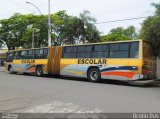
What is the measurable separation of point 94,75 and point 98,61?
1.00 m

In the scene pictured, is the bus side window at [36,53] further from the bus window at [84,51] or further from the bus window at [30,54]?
the bus window at [84,51]

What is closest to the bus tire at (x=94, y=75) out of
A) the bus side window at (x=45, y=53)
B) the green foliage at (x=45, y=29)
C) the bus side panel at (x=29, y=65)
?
the bus side panel at (x=29, y=65)

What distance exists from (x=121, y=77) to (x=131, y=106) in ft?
25.1

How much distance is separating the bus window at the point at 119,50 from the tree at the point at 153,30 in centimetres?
231

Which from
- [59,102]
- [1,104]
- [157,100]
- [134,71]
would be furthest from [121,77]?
[1,104]

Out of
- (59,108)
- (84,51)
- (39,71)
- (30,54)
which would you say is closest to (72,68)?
(84,51)

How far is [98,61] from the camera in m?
18.7

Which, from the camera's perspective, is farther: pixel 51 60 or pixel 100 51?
pixel 51 60

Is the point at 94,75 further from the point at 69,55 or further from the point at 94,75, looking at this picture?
the point at 69,55

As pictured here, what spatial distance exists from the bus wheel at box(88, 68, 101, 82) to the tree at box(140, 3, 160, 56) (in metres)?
3.96

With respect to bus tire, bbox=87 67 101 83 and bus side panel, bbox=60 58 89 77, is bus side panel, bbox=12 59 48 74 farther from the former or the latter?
bus tire, bbox=87 67 101 83

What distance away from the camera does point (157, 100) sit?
432 inches

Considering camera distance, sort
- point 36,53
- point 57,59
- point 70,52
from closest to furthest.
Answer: point 70,52 → point 57,59 → point 36,53

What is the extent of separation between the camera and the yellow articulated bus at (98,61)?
16438 millimetres
